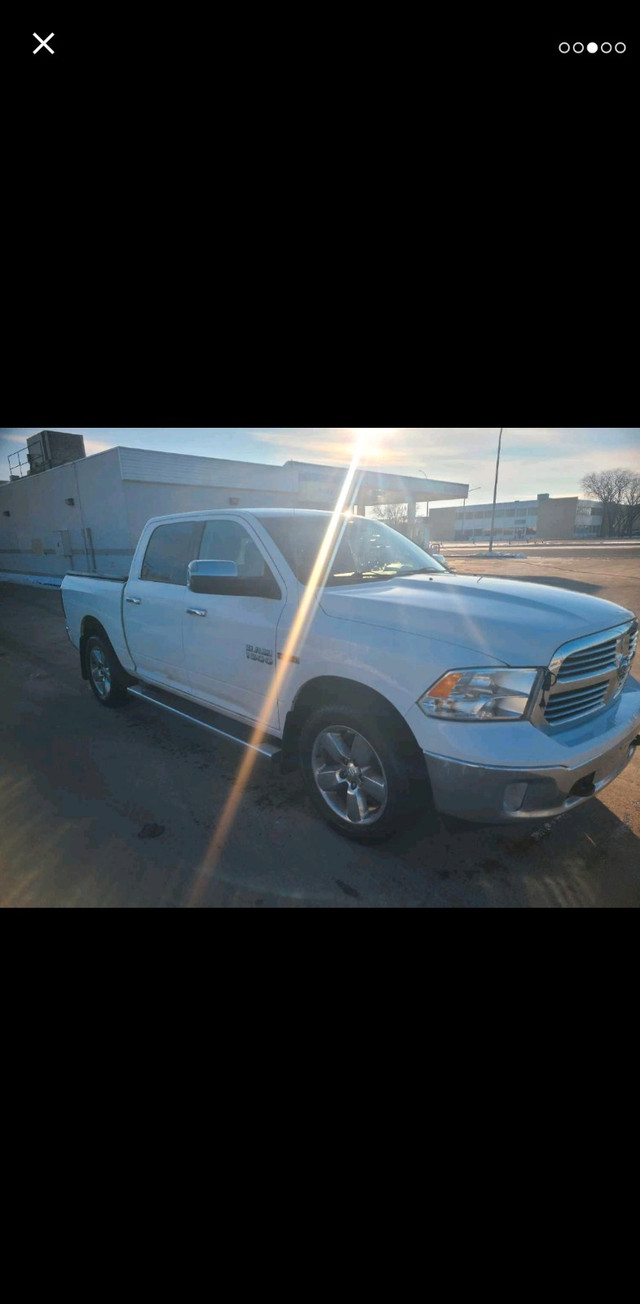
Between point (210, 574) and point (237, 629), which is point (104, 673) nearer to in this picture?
point (237, 629)

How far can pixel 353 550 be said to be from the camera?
3.62 metres

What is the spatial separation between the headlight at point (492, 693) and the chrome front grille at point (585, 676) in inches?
3.8

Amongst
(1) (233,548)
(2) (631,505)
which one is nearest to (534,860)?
(1) (233,548)

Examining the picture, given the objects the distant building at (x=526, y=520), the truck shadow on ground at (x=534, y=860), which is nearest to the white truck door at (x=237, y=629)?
the truck shadow on ground at (x=534, y=860)

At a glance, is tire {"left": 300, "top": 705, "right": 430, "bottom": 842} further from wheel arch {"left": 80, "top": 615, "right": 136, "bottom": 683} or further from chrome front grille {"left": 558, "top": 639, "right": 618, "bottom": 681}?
wheel arch {"left": 80, "top": 615, "right": 136, "bottom": 683}

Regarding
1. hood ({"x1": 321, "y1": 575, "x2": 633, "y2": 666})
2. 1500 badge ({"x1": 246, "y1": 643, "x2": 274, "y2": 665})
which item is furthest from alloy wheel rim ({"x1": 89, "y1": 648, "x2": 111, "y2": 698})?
hood ({"x1": 321, "y1": 575, "x2": 633, "y2": 666})

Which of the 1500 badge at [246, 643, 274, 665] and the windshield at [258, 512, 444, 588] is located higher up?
the windshield at [258, 512, 444, 588]

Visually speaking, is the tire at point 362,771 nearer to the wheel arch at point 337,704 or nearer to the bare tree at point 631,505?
the wheel arch at point 337,704

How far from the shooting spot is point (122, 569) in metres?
16.0

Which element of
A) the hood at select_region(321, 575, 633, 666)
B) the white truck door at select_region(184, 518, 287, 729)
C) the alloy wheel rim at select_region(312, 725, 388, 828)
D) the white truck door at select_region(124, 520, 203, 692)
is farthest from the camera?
the white truck door at select_region(124, 520, 203, 692)

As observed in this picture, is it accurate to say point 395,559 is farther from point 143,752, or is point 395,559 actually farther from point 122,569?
point 122,569

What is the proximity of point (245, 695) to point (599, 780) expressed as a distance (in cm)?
211

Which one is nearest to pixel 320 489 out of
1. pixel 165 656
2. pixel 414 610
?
pixel 165 656

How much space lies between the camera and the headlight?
2311 mm
